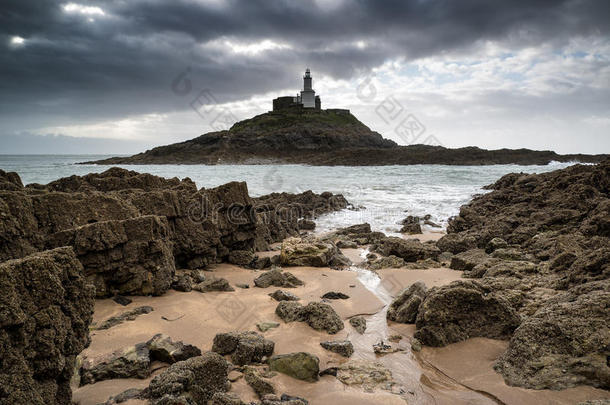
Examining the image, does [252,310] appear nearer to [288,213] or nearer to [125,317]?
[125,317]

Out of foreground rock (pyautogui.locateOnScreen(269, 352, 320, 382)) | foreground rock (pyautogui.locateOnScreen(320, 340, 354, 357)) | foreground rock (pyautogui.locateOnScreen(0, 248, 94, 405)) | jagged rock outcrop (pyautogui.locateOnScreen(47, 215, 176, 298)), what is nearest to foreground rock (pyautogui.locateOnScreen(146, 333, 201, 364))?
foreground rock (pyautogui.locateOnScreen(269, 352, 320, 382))

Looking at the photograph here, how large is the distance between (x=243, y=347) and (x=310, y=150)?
6953 cm

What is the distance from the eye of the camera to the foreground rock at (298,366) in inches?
134

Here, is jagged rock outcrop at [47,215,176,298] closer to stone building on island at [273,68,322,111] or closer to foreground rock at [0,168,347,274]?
foreground rock at [0,168,347,274]

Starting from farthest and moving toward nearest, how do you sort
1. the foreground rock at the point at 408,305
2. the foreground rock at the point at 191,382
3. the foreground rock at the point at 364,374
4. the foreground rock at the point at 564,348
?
the foreground rock at the point at 408,305 → the foreground rock at the point at 364,374 → the foreground rock at the point at 564,348 → the foreground rock at the point at 191,382

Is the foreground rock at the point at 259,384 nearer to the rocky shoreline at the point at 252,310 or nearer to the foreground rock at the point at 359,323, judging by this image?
the rocky shoreline at the point at 252,310

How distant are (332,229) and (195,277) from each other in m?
6.81

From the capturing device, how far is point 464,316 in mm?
4250

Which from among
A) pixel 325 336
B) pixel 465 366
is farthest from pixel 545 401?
pixel 325 336

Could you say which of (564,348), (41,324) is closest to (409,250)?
(564,348)

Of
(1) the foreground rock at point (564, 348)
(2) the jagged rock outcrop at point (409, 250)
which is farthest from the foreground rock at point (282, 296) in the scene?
(2) the jagged rock outcrop at point (409, 250)

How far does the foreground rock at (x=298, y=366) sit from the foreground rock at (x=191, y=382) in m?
0.57

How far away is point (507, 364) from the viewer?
3.48 meters

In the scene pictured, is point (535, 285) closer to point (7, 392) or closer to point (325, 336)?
point (325, 336)
